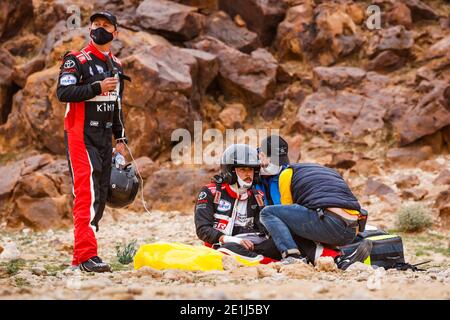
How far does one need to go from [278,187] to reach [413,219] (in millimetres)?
4389

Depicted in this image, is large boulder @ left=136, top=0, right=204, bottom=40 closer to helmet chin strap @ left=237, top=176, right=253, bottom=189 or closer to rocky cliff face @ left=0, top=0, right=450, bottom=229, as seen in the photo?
rocky cliff face @ left=0, top=0, right=450, bottom=229

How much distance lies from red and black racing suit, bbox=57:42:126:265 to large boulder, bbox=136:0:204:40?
927 cm

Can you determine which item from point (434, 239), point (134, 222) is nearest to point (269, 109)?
point (134, 222)

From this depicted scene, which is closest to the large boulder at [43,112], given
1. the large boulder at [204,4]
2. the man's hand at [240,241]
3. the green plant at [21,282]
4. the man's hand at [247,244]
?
the large boulder at [204,4]

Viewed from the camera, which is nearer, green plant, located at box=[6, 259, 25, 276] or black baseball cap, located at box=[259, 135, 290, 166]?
green plant, located at box=[6, 259, 25, 276]

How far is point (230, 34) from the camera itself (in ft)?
54.7

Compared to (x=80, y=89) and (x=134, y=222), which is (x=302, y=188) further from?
(x=134, y=222)

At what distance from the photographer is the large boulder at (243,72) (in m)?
15.6

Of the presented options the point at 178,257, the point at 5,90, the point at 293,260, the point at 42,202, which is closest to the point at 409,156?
the point at 42,202

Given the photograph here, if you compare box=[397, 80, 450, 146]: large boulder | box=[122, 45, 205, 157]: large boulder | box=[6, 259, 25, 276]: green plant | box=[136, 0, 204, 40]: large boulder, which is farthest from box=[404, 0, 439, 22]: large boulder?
box=[6, 259, 25, 276]: green plant

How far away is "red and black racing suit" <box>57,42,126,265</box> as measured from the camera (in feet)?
20.6

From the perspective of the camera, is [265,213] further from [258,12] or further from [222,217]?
[258,12]

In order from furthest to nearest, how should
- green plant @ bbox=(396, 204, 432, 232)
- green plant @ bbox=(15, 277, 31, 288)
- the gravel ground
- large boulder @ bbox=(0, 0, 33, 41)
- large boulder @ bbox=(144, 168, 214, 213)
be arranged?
large boulder @ bbox=(0, 0, 33, 41), large boulder @ bbox=(144, 168, 214, 213), green plant @ bbox=(396, 204, 432, 232), green plant @ bbox=(15, 277, 31, 288), the gravel ground
